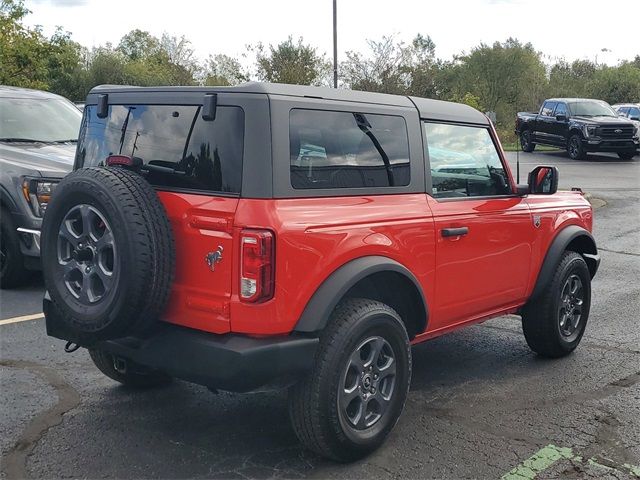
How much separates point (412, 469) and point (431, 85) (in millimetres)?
32814

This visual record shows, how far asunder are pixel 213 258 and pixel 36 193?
424cm

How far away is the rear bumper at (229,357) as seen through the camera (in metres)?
3.21

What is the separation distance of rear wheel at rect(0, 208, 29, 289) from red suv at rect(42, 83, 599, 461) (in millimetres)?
3226

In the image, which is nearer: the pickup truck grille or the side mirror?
the side mirror

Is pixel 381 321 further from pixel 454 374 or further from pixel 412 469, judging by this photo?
pixel 454 374

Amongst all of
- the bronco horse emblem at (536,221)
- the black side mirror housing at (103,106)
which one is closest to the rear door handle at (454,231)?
the bronco horse emblem at (536,221)

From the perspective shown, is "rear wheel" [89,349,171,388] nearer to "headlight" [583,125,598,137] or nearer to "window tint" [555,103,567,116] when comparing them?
"headlight" [583,125,598,137]

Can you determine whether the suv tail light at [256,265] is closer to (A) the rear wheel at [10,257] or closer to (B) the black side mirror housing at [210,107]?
(B) the black side mirror housing at [210,107]

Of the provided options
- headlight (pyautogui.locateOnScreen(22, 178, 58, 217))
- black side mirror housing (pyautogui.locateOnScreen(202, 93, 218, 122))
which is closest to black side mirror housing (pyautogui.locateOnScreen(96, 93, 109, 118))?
black side mirror housing (pyautogui.locateOnScreen(202, 93, 218, 122))

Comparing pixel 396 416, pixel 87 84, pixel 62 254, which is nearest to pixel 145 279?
pixel 62 254

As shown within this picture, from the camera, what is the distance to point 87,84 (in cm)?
3922

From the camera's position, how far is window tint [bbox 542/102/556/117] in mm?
24375

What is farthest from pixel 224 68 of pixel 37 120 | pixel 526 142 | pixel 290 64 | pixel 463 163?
pixel 463 163

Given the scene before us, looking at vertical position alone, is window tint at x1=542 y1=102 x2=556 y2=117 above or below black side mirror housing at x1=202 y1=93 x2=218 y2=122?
above
